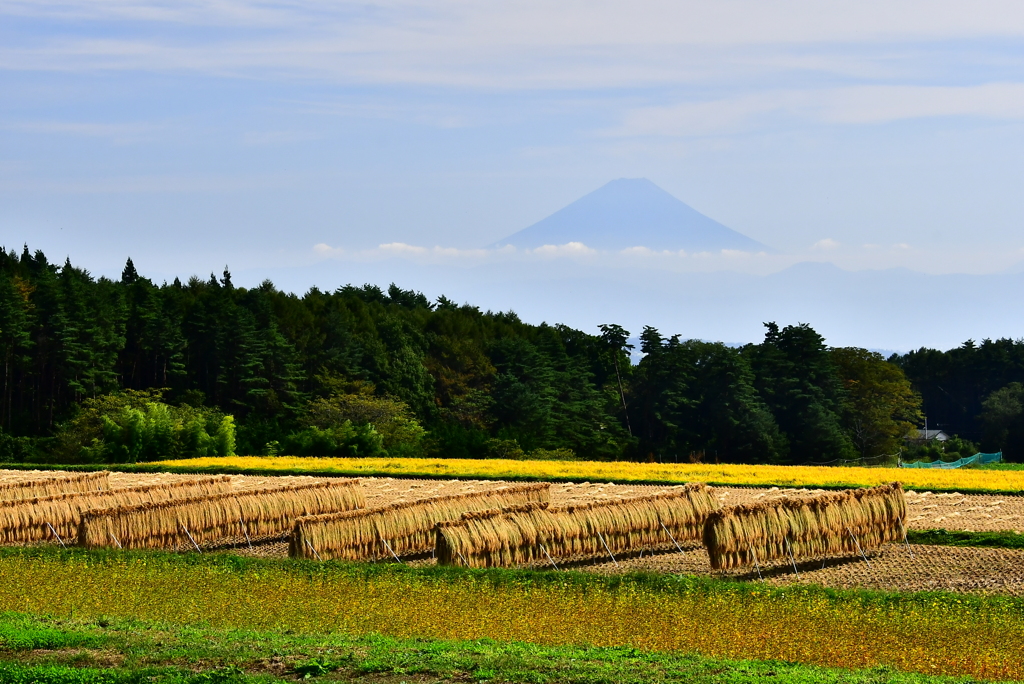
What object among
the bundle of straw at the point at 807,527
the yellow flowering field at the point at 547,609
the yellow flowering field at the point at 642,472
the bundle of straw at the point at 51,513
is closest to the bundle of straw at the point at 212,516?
the bundle of straw at the point at 51,513

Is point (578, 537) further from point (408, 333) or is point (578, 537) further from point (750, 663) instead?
point (408, 333)

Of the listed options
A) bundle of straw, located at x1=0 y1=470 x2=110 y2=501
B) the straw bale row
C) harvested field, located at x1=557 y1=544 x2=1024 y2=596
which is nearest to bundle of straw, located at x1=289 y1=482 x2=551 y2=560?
the straw bale row

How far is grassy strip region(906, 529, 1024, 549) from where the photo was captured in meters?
23.1

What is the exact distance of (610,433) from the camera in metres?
73.9

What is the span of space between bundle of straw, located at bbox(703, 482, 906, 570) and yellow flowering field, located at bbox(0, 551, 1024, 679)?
2.71 meters

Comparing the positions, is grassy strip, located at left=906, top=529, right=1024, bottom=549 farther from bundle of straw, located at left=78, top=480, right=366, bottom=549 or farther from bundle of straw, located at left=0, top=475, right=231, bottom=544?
bundle of straw, located at left=0, top=475, right=231, bottom=544

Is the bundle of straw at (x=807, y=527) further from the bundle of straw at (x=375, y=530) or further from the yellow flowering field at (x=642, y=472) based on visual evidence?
the yellow flowering field at (x=642, y=472)

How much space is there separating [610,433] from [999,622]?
59105 millimetres

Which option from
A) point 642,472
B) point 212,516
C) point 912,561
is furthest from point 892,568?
point 642,472

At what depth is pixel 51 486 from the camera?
3048cm

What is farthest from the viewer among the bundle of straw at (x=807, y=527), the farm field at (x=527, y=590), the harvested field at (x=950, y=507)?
the harvested field at (x=950, y=507)

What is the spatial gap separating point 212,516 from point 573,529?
781 cm

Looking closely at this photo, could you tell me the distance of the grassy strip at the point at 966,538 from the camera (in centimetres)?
2310

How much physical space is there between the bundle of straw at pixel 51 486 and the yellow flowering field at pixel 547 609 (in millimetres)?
10407
